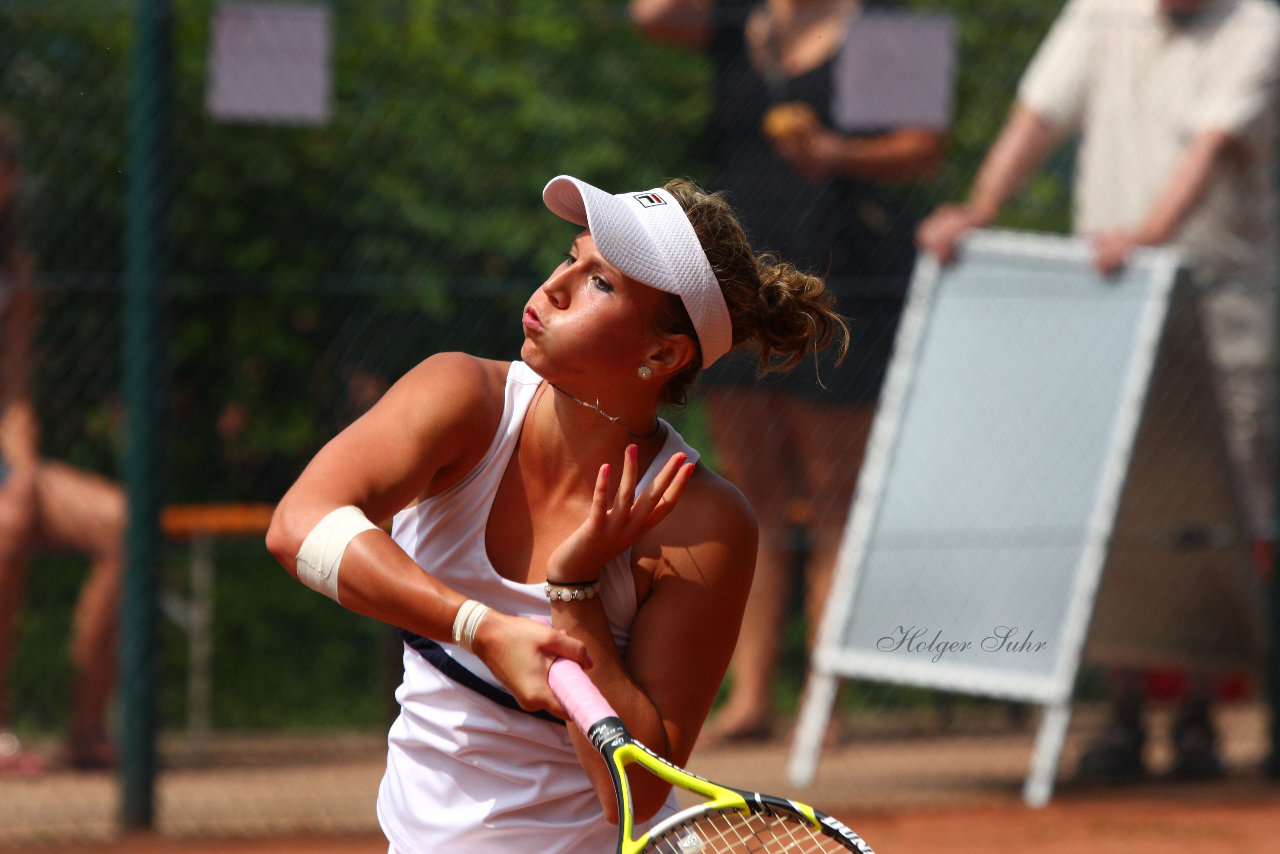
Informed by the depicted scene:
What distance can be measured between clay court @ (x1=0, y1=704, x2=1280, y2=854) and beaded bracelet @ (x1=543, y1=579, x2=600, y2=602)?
2110 mm

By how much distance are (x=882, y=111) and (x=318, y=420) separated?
5.78 feet

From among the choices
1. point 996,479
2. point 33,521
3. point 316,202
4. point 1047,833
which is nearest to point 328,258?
point 316,202

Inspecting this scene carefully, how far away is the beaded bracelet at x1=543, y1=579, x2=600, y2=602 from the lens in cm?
174

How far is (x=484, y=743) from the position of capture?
186cm

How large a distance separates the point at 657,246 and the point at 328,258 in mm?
2591

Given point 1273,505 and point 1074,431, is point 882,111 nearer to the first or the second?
point 1074,431

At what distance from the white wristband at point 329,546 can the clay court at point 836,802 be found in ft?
7.03

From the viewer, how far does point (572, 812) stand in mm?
1906

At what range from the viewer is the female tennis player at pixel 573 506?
1.77 meters
